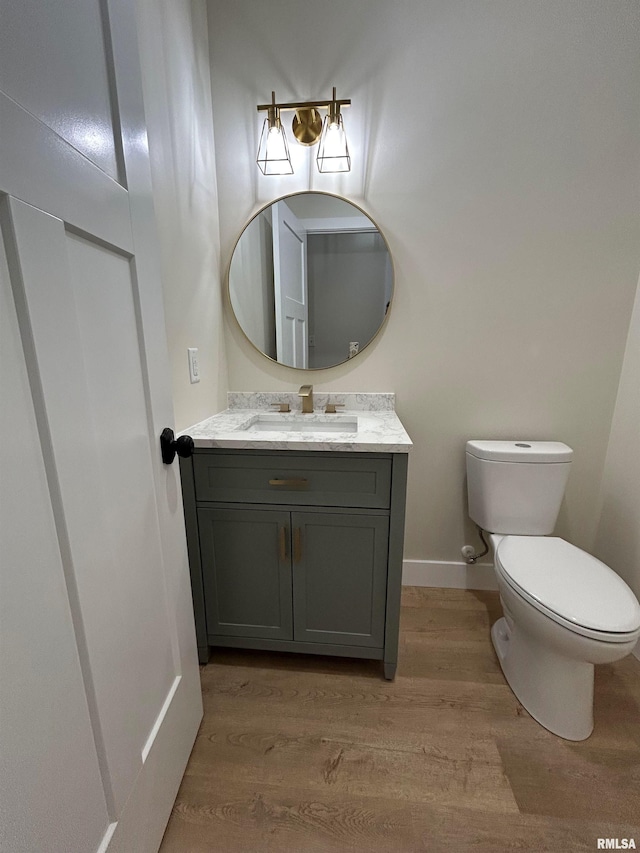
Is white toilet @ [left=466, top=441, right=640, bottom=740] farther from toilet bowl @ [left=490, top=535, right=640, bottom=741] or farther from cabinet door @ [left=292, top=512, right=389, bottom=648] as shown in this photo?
cabinet door @ [left=292, top=512, right=389, bottom=648]

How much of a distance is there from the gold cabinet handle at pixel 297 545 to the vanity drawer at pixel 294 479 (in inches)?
4.0

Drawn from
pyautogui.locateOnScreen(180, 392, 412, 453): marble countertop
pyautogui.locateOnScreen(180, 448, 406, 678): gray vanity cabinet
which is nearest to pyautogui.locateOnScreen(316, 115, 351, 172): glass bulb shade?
pyautogui.locateOnScreen(180, 392, 412, 453): marble countertop

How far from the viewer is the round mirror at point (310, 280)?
1.57 meters

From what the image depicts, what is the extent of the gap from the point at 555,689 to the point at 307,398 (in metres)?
1.35

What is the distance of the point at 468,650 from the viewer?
1464mm

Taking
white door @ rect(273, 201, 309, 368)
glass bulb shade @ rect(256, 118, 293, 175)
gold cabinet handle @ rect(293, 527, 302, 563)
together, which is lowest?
gold cabinet handle @ rect(293, 527, 302, 563)

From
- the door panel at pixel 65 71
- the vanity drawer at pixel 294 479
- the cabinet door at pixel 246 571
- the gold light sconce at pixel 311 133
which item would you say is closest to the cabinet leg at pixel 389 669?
the cabinet door at pixel 246 571

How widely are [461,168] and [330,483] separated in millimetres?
1366

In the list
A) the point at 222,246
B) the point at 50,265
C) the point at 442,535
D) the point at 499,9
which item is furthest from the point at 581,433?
the point at 50,265

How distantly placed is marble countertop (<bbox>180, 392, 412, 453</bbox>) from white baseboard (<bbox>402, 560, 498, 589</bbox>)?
0.82m

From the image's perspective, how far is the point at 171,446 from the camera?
0.88m

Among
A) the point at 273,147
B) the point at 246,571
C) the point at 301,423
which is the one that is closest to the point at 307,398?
the point at 301,423

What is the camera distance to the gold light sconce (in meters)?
1.39

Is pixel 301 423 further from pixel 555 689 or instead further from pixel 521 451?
pixel 555 689
